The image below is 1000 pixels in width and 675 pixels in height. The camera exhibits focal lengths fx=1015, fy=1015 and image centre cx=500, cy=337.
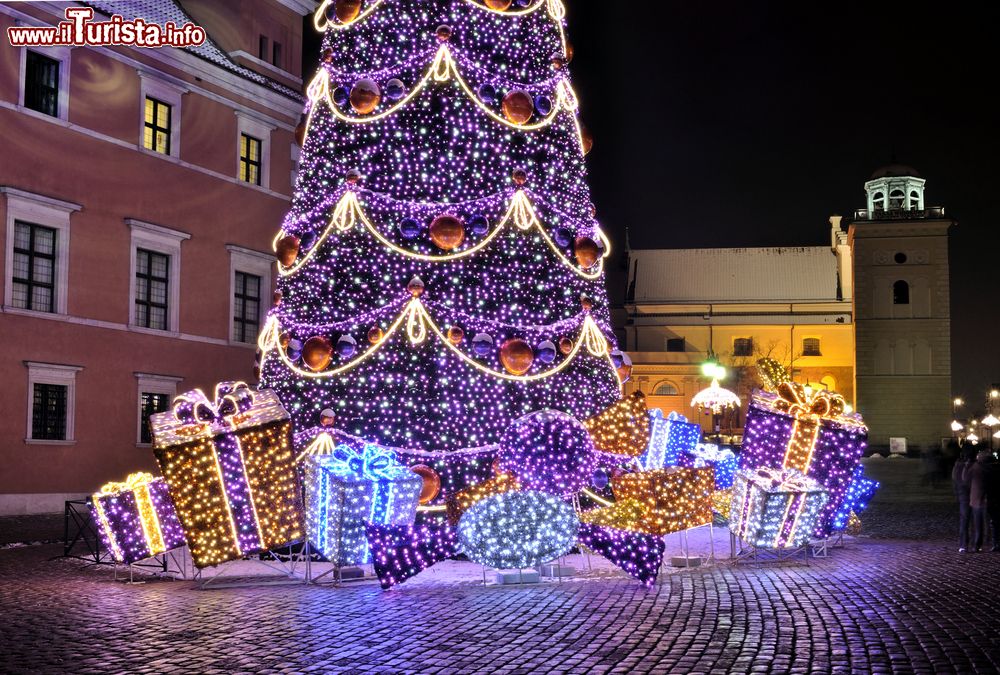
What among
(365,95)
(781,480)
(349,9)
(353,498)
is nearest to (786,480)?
(781,480)

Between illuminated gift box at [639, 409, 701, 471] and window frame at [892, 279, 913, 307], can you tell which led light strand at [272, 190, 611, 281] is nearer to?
illuminated gift box at [639, 409, 701, 471]

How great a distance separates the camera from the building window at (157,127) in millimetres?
24969

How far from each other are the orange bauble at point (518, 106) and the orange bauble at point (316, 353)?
3.79 metres

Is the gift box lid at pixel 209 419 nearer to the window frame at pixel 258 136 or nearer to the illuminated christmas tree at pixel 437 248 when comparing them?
the illuminated christmas tree at pixel 437 248

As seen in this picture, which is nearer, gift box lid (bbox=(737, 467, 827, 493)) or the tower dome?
gift box lid (bbox=(737, 467, 827, 493))

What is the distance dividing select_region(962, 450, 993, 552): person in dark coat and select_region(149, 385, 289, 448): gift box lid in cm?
955

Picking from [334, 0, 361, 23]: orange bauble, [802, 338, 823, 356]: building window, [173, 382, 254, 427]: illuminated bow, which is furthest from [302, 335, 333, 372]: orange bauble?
[802, 338, 823, 356]: building window

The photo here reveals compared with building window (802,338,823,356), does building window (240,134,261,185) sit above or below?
above

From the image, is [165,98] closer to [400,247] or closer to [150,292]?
[150,292]

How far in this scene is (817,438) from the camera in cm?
1203

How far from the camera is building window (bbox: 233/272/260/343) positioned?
90.6ft

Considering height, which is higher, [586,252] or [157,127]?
[157,127]

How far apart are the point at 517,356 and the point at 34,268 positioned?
1418 centimetres

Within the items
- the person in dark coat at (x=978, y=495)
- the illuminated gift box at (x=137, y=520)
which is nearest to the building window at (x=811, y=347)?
the person in dark coat at (x=978, y=495)
